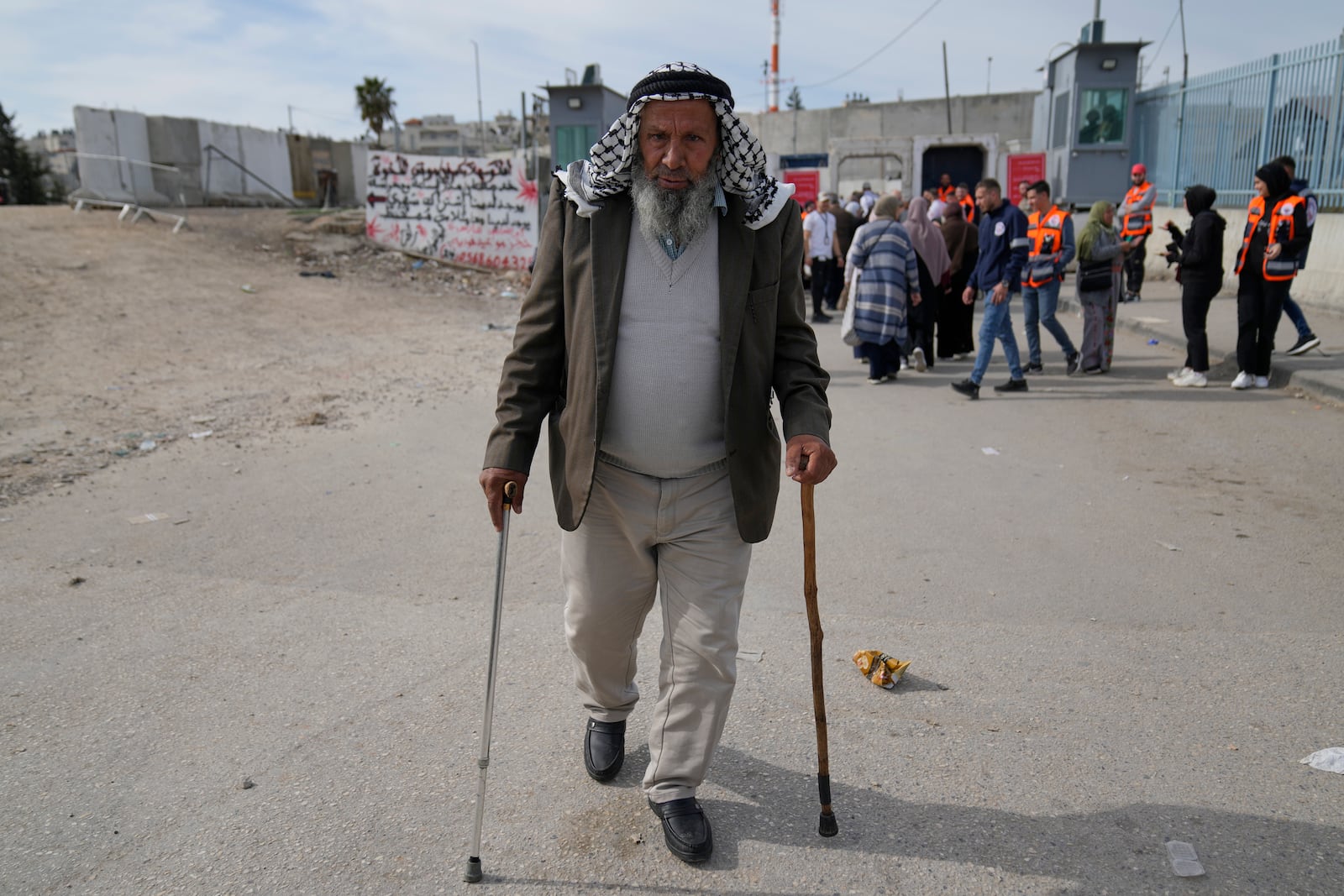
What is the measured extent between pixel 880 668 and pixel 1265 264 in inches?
273

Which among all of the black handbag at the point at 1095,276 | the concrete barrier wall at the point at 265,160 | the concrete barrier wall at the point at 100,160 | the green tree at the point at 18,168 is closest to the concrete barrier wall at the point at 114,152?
the concrete barrier wall at the point at 100,160

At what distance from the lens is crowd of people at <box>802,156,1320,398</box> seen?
837 centimetres

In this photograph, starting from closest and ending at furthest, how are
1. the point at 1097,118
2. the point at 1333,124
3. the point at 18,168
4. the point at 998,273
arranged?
the point at 998,273
the point at 1333,124
the point at 1097,118
the point at 18,168

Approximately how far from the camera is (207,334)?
11102 mm

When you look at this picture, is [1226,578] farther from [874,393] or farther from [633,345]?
[874,393]

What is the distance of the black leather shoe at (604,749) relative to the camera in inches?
112

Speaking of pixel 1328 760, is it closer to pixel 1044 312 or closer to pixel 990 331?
pixel 990 331

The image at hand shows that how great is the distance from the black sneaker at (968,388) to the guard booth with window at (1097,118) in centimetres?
1321

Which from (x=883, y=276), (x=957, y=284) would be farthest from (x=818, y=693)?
(x=957, y=284)

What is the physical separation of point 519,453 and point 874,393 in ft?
22.7

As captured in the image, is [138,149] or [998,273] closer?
[998,273]

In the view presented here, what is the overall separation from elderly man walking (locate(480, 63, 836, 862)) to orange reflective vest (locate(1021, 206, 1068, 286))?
7.61 m

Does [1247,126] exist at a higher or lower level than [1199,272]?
higher

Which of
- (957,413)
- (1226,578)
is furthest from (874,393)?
(1226,578)
